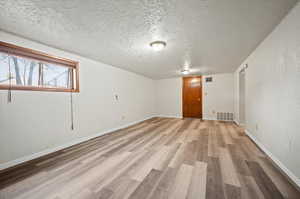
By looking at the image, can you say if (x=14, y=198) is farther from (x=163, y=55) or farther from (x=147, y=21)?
(x=163, y=55)

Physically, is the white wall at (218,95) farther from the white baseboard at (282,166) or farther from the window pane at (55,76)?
the window pane at (55,76)

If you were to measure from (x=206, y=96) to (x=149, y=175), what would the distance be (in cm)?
521

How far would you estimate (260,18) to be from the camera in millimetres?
1605

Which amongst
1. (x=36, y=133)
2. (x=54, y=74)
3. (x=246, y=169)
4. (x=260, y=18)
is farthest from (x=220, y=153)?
(x=54, y=74)

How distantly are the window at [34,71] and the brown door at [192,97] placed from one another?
512cm

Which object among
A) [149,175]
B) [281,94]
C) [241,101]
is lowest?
[149,175]

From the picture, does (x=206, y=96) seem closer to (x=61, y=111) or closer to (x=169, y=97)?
(x=169, y=97)

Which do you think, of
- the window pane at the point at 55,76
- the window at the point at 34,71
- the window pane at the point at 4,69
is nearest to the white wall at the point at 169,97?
the window at the point at 34,71

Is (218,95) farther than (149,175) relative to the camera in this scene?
Yes

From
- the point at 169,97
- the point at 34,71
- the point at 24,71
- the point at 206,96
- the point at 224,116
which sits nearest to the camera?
the point at 24,71

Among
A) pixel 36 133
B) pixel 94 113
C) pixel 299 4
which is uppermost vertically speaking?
pixel 299 4

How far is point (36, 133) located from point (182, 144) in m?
3.06

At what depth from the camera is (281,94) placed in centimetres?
170

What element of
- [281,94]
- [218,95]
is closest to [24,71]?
[281,94]
